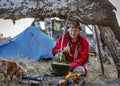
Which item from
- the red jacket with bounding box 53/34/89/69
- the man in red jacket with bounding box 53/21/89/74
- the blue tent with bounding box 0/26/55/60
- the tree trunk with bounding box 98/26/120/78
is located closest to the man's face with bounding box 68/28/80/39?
the man in red jacket with bounding box 53/21/89/74

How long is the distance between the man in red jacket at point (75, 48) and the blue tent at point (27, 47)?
129 inches

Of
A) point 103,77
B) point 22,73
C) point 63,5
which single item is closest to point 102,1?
point 63,5

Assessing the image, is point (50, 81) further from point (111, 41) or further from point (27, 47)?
point (27, 47)

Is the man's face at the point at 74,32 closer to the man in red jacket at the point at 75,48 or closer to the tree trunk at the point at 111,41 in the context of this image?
the man in red jacket at the point at 75,48

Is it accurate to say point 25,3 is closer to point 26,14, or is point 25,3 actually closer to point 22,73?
point 26,14

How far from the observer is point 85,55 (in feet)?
19.4

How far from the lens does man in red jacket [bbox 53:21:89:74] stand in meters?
5.74

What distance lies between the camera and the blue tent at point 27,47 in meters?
9.30

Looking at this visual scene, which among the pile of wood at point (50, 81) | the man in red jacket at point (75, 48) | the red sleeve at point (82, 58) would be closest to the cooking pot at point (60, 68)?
the pile of wood at point (50, 81)

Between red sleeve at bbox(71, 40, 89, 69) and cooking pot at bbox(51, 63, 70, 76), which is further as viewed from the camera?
red sleeve at bbox(71, 40, 89, 69)

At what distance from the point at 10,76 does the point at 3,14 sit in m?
1.94

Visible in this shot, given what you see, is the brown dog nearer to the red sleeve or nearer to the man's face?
the red sleeve

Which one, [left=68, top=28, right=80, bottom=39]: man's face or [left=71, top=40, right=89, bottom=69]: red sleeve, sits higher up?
[left=68, top=28, right=80, bottom=39]: man's face

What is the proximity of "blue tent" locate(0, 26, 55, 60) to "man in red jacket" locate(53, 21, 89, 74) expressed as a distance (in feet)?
10.8
